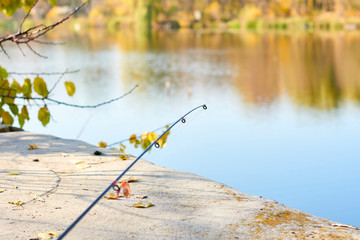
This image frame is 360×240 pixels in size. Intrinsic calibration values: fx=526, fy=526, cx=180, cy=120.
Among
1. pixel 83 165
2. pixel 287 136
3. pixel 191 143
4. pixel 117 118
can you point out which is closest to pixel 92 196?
pixel 83 165

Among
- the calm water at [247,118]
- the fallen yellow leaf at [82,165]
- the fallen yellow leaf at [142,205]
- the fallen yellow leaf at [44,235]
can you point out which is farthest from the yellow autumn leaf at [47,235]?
the calm water at [247,118]

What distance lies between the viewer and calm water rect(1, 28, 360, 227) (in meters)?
10.1

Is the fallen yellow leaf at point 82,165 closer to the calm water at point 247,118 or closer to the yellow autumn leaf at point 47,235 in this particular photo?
the yellow autumn leaf at point 47,235

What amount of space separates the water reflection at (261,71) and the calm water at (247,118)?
2.1 inches

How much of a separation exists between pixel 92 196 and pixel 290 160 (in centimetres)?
772

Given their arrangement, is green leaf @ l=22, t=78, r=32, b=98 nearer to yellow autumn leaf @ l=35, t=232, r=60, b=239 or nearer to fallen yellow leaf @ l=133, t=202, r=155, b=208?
fallen yellow leaf @ l=133, t=202, r=155, b=208

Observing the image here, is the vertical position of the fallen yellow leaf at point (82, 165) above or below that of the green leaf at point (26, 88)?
below

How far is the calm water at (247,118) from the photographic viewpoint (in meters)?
10.1

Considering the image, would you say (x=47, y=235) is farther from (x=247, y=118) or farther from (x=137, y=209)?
(x=247, y=118)

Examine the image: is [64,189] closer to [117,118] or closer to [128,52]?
[117,118]

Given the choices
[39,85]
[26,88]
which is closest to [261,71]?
[26,88]

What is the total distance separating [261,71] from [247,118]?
32.5 ft

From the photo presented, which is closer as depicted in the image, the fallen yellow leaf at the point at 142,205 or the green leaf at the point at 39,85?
the fallen yellow leaf at the point at 142,205

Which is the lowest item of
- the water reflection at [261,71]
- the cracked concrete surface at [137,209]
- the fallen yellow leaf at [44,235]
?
the fallen yellow leaf at [44,235]
